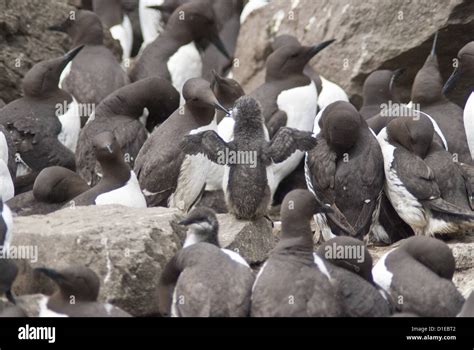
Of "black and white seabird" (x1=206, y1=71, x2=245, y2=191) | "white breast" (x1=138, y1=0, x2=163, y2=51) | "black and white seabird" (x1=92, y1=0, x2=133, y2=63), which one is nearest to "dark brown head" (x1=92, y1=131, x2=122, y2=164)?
"black and white seabird" (x1=206, y1=71, x2=245, y2=191)

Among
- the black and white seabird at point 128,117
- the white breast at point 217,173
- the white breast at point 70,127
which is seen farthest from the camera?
the white breast at point 70,127

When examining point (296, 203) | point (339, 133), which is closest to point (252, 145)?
point (339, 133)

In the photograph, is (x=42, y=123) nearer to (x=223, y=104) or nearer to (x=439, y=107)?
(x=223, y=104)

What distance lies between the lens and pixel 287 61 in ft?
49.7

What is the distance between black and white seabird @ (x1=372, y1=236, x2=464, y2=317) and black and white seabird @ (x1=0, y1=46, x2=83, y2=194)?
14.6 feet

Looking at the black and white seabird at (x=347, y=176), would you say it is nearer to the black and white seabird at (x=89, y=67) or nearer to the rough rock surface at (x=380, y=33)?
the rough rock surface at (x=380, y=33)

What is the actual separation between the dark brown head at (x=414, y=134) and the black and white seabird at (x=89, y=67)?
12.2 ft

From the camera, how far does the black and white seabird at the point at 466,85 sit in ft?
46.4

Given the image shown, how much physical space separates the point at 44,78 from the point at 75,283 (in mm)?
5507

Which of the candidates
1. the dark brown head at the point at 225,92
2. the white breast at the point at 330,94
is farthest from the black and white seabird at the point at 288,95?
the white breast at the point at 330,94

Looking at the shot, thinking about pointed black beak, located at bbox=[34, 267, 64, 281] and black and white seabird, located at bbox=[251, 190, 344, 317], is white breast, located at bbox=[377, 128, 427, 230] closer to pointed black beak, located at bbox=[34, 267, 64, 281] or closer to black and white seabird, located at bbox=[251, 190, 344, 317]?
black and white seabird, located at bbox=[251, 190, 344, 317]

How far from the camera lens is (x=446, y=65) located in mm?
16375

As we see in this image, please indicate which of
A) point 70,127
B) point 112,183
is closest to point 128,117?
point 70,127
